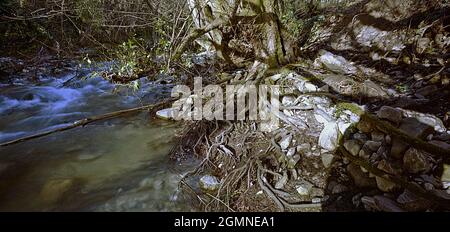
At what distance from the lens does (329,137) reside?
3.10 metres

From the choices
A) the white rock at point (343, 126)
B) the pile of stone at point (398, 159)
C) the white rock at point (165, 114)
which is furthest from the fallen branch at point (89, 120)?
the pile of stone at point (398, 159)

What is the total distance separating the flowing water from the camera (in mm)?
3072

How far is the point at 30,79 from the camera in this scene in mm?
6801

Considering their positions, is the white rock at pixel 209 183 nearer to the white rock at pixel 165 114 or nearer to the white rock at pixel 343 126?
the white rock at pixel 343 126

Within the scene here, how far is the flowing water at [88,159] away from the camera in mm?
3072

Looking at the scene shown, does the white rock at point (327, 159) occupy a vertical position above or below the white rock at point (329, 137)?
below

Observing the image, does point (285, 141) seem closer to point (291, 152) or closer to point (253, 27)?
point (291, 152)

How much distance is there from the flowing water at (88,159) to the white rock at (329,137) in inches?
59.4

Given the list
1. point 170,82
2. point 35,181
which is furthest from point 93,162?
point 170,82

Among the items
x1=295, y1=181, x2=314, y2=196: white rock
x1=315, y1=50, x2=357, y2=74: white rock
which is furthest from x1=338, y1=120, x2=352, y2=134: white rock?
x1=315, y1=50, x2=357, y2=74: white rock

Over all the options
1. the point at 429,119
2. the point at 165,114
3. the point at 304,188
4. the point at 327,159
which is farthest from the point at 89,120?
the point at 429,119

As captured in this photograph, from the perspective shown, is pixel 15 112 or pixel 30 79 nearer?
pixel 15 112

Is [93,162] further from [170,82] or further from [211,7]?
[211,7]
